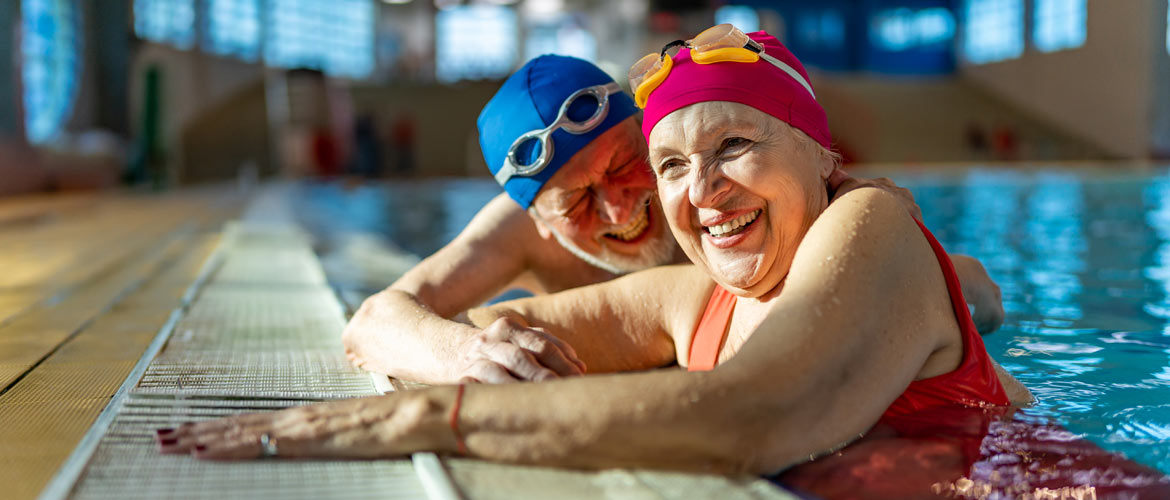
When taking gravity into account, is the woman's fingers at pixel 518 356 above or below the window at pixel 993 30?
below

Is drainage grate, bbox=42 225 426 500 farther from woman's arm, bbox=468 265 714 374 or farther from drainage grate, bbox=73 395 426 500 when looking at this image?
woman's arm, bbox=468 265 714 374

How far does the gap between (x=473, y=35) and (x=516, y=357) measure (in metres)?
38.4

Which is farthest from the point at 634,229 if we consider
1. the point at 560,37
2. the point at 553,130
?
the point at 560,37

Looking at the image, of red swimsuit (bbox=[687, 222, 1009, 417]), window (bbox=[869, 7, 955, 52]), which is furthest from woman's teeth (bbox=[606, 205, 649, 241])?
window (bbox=[869, 7, 955, 52])

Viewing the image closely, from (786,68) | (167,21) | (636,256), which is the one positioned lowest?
(636,256)

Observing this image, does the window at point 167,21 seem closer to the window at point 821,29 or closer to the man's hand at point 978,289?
the window at point 821,29

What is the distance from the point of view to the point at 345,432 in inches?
63.3

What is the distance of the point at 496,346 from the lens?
→ 6.27ft

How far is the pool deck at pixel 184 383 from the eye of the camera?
149cm

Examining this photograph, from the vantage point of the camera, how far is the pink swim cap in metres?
1.80

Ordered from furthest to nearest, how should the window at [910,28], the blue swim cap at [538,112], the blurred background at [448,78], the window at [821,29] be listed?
the window at [821,29]
the window at [910,28]
the blurred background at [448,78]
the blue swim cap at [538,112]

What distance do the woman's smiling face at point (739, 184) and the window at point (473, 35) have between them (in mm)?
37372

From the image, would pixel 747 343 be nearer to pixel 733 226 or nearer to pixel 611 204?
pixel 733 226

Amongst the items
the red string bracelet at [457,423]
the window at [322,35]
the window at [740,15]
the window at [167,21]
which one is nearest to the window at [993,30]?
the window at [740,15]
